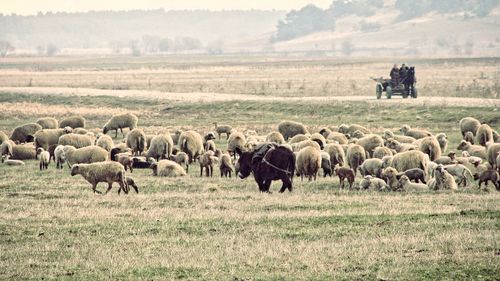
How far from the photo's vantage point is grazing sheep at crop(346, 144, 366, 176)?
25453mm

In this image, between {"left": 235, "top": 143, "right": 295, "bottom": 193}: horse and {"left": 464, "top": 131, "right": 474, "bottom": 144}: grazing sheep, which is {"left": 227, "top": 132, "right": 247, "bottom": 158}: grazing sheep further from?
{"left": 464, "top": 131, "right": 474, "bottom": 144}: grazing sheep

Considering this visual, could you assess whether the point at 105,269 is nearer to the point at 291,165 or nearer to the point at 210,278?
the point at 210,278

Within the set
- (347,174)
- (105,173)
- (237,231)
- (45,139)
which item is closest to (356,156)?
(347,174)

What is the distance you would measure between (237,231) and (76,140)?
15238 mm

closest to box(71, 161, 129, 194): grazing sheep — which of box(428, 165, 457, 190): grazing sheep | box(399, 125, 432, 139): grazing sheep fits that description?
box(428, 165, 457, 190): grazing sheep

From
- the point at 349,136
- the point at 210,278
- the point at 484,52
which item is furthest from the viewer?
the point at 484,52

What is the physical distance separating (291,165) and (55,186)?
588cm

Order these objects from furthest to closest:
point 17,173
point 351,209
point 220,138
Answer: point 220,138 → point 17,173 → point 351,209

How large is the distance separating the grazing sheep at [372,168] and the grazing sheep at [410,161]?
1.28 feet

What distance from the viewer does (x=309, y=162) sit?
78.1 ft

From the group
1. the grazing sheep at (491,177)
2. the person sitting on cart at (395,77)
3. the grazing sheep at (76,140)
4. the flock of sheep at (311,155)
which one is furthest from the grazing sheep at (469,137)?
the person sitting on cart at (395,77)

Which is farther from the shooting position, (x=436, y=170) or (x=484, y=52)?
(x=484, y=52)

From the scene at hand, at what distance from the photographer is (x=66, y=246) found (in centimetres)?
1491

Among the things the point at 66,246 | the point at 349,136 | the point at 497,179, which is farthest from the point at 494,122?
the point at 66,246
